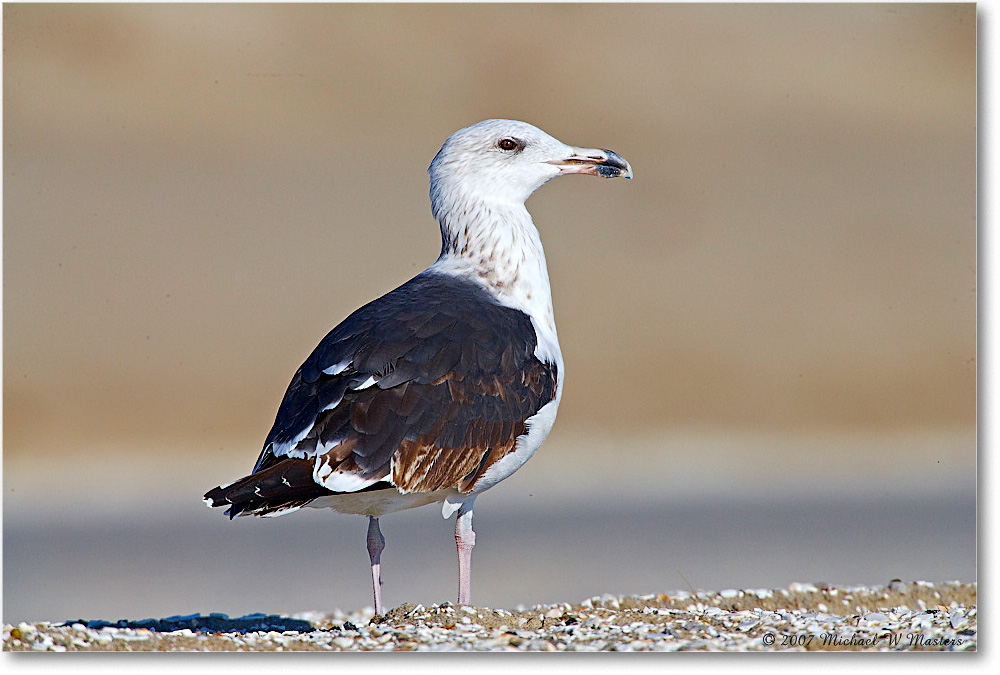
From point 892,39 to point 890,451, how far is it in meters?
2.29

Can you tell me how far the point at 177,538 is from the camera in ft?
28.0

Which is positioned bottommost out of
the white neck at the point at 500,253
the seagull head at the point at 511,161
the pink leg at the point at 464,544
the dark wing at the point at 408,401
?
the pink leg at the point at 464,544

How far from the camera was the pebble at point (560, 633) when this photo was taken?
577cm

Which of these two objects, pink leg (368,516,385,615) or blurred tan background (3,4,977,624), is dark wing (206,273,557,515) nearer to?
pink leg (368,516,385,615)

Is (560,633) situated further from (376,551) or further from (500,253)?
(500,253)

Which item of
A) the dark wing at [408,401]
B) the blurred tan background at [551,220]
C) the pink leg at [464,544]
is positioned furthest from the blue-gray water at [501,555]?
the dark wing at [408,401]

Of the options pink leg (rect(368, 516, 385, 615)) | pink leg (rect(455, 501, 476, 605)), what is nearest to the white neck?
pink leg (rect(455, 501, 476, 605))

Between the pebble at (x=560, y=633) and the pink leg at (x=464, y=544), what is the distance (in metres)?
0.12

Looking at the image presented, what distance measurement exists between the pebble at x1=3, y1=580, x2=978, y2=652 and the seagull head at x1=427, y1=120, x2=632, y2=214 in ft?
6.15

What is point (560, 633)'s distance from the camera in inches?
230

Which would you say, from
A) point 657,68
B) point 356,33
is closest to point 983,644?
point 657,68

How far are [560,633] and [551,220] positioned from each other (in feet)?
11.4

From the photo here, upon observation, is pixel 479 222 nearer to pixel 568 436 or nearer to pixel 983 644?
pixel 983 644

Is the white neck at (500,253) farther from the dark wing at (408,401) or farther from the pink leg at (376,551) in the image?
the pink leg at (376,551)
